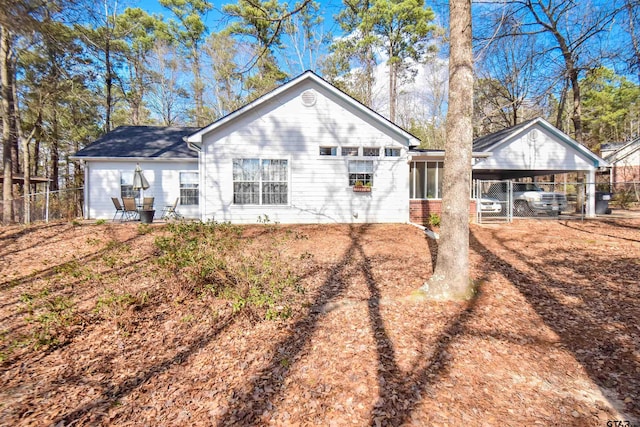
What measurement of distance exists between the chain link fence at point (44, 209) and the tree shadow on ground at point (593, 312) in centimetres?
1437

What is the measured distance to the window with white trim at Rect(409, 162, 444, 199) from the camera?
12.7 meters

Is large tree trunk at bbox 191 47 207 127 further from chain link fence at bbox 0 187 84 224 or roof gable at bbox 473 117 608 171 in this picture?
roof gable at bbox 473 117 608 171

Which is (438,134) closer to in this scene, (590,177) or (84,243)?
(590,177)

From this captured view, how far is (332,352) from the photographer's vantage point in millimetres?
3135

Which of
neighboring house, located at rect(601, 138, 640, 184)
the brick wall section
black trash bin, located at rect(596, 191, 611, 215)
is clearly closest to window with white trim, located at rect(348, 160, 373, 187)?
the brick wall section

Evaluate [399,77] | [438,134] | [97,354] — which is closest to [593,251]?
[97,354]

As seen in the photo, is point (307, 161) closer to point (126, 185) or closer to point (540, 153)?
point (126, 185)

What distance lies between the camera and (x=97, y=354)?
318 cm

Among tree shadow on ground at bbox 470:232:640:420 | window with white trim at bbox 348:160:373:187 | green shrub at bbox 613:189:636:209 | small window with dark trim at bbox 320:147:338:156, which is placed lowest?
tree shadow on ground at bbox 470:232:640:420

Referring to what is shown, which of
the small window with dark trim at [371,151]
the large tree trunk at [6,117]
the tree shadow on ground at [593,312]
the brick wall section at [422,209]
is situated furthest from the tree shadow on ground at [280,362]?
the large tree trunk at [6,117]

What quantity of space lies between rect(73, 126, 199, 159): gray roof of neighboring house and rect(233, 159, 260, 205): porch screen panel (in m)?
3.74

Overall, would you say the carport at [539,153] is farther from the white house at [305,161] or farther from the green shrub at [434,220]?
the white house at [305,161]

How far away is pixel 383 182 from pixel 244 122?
5307 millimetres

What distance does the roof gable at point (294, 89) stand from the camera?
34.1 ft
